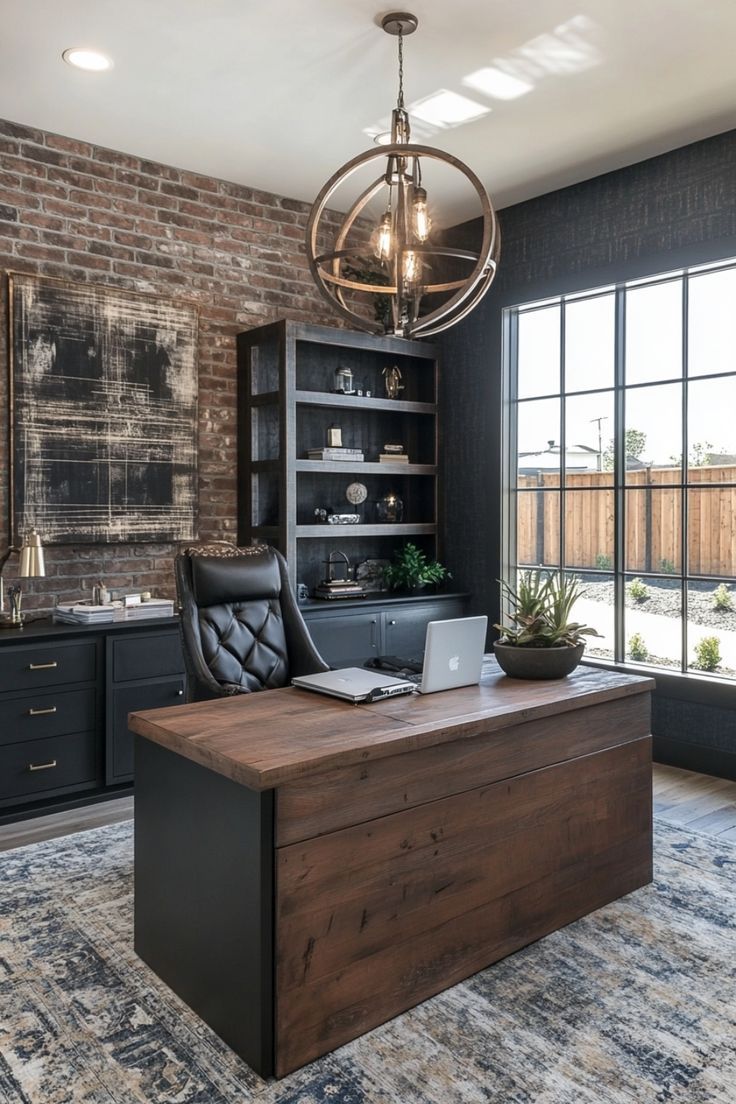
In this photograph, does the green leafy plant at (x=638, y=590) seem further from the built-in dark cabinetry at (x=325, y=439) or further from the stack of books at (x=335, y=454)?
the stack of books at (x=335, y=454)

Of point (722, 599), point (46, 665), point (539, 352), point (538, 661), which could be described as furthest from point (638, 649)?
point (46, 665)

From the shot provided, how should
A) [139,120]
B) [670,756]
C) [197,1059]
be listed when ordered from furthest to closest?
[670,756], [139,120], [197,1059]

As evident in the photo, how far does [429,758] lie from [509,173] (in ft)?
11.3

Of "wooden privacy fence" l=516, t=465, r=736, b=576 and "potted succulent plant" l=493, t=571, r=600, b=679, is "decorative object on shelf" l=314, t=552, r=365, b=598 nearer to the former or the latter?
"wooden privacy fence" l=516, t=465, r=736, b=576

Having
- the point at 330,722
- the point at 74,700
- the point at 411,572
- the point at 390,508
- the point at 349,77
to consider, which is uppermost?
the point at 349,77

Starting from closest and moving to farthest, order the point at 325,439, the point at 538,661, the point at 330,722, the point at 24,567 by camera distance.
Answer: the point at 330,722 → the point at 538,661 → the point at 24,567 → the point at 325,439

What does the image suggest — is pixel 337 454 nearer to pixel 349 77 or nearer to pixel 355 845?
pixel 349 77

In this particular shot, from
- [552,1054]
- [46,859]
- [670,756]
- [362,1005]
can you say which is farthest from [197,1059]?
[670,756]

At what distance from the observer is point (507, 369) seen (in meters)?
4.97

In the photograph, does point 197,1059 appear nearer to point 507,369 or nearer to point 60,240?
point 60,240

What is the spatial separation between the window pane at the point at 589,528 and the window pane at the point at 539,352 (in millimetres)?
639

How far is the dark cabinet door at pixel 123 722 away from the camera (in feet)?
12.1

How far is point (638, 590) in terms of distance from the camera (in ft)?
14.3

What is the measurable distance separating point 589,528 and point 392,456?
1256 mm
